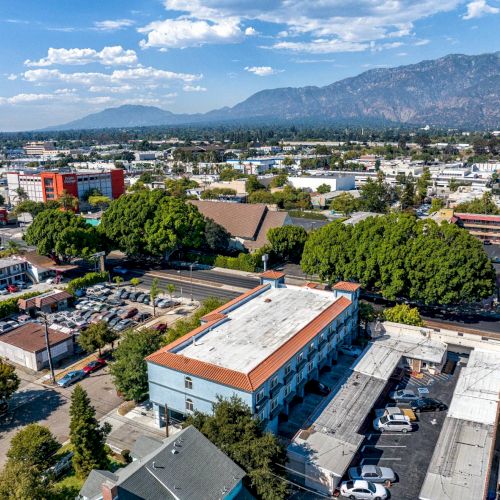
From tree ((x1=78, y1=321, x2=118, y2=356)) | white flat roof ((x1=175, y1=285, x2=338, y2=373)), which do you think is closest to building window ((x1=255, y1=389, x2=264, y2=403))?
white flat roof ((x1=175, y1=285, x2=338, y2=373))

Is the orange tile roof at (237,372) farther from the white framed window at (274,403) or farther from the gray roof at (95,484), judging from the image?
the gray roof at (95,484)

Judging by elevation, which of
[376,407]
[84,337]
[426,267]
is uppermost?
[426,267]

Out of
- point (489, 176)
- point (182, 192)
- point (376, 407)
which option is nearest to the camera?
point (376, 407)

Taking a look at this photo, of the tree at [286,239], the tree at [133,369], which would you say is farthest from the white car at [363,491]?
the tree at [286,239]

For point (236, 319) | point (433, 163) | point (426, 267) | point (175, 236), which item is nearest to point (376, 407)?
point (236, 319)

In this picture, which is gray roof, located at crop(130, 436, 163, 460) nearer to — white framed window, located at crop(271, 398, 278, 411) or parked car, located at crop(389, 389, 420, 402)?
white framed window, located at crop(271, 398, 278, 411)

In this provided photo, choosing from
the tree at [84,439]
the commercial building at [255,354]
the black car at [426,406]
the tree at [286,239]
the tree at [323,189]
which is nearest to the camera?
the tree at [84,439]

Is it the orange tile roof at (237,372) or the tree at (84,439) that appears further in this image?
the orange tile roof at (237,372)

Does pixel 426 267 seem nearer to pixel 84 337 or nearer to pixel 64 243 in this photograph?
pixel 84 337
